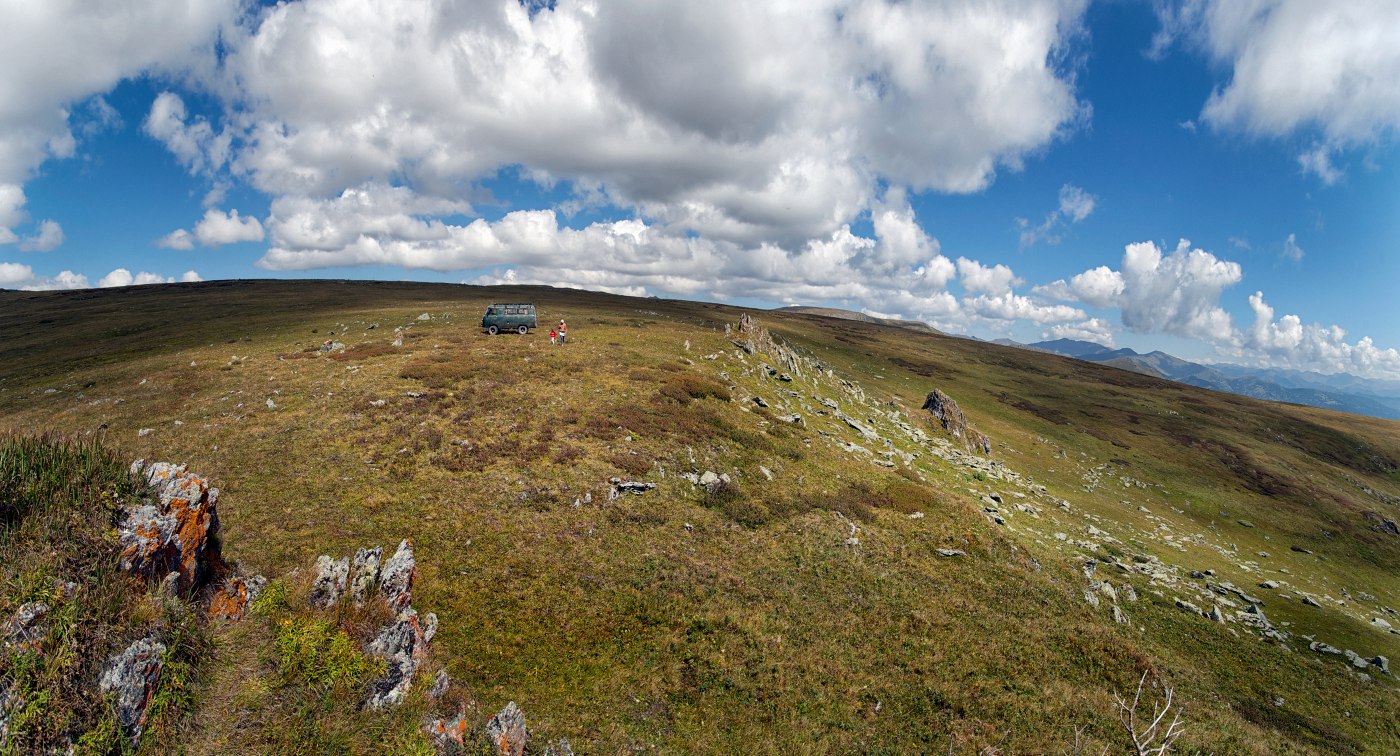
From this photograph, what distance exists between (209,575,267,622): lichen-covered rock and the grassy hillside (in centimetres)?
65

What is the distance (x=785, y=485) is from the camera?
28.5 metres

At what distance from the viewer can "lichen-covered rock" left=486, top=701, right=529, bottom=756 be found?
448 inches

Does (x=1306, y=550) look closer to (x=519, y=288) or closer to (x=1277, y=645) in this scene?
(x=1277, y=645)

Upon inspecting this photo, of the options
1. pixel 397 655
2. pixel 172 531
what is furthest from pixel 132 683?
pixel 397 655

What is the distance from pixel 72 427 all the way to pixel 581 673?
123ft

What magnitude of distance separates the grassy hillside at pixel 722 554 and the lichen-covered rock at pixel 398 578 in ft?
6.70

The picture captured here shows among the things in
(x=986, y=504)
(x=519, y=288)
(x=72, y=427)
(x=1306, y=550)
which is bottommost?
(x=1306, y=550)

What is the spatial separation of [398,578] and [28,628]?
24.9 feet

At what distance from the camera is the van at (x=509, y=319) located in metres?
53.6

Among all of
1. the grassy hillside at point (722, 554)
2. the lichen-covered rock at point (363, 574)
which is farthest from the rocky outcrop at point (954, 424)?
the lichen-covered rock at point (363, 574)

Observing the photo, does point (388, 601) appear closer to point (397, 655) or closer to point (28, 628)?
point (397, 655)

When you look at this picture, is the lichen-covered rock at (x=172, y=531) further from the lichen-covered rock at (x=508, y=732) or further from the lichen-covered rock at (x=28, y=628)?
the lichen-covered rock at (x=508, y=732)

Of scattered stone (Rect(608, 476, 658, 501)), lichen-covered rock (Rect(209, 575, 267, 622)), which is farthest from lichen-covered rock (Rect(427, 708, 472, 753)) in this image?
scattered stone (Rect(608, 476, 658, 501))

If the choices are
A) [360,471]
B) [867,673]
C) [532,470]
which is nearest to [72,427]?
[360,471]
